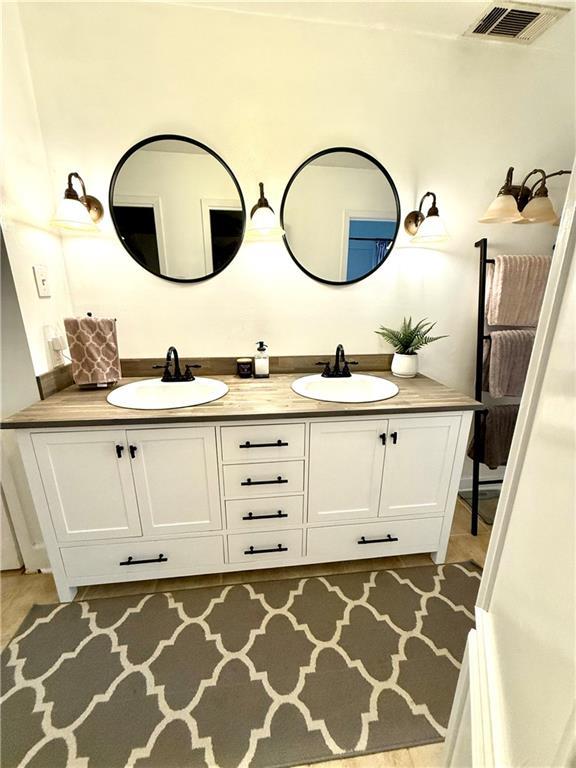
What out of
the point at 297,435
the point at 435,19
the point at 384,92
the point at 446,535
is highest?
the point at 435,19

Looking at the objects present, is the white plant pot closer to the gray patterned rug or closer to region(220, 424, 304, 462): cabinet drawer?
region(220, 424, 304, 462): cabinet drawer

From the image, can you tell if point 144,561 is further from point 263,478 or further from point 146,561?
point 263,478

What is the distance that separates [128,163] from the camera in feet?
4.92

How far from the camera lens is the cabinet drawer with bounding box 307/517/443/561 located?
148 cm

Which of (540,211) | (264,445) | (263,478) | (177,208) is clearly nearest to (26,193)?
(177,208)

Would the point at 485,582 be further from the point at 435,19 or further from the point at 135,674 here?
the point at 435,19

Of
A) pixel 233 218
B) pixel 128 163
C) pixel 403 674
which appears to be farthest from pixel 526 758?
pixel 128 163

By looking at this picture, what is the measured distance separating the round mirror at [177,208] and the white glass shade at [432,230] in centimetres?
90

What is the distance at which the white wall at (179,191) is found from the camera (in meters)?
1.51

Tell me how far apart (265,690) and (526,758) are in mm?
949

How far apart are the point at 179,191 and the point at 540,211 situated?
1760 mm

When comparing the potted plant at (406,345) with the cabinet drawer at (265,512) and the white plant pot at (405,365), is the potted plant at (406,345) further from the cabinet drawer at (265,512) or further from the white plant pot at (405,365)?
the cabinet drawer at (265,512)

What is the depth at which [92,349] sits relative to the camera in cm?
144

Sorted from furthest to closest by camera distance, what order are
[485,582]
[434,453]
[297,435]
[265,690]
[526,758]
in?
[434,453] → [297,435] → [265,690] → [485,582] → [526,758]
